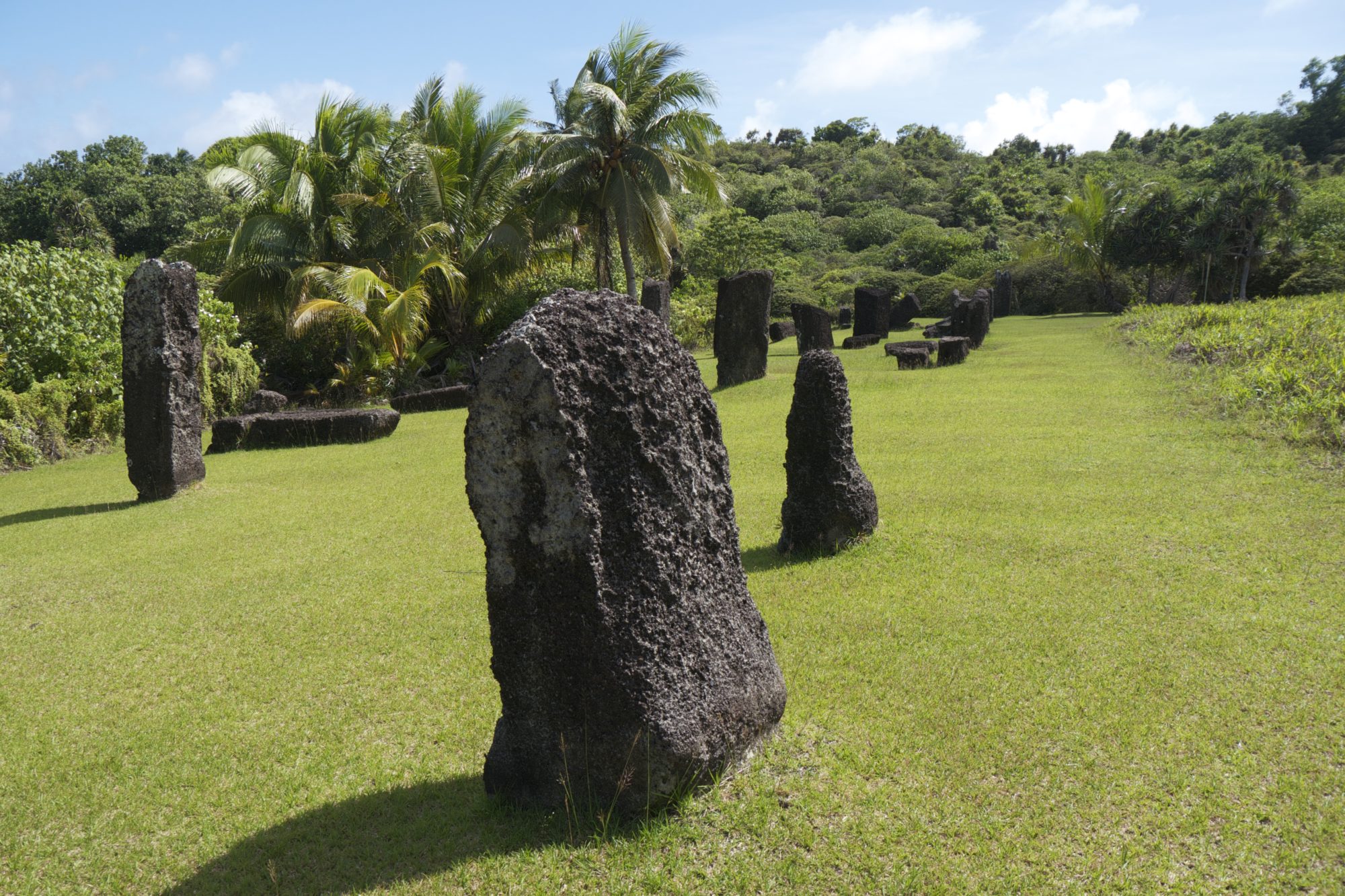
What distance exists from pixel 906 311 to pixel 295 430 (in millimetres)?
25038

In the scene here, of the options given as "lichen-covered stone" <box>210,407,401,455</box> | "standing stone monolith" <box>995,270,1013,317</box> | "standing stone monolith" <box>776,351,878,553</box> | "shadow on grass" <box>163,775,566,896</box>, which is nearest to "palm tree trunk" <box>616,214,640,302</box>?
"lichen-covered stone" <box>210,407,401,455</box>

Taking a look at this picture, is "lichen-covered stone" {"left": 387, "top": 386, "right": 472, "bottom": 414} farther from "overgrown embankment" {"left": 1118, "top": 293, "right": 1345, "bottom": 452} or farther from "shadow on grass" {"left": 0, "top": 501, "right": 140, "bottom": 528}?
"overgrown embankment" {"left": 1118, "top": 293, "right": 1345, "bottom": 452}

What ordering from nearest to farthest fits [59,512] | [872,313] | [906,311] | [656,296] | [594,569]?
[594,569]
[59,512]
[656,296]
[872,313]
[906,311]

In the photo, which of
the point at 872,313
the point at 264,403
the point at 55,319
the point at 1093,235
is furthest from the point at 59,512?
the point at 1093,235

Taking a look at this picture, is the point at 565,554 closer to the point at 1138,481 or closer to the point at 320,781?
the point at 320,781

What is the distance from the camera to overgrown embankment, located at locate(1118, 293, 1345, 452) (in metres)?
9.85

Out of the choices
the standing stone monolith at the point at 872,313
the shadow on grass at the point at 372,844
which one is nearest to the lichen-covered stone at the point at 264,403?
Answer: the shadow on grass at the point at 372,844

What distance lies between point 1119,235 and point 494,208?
78.2 ft

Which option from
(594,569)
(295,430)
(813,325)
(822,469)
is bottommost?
(295,430)

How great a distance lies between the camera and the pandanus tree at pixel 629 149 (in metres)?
24.4

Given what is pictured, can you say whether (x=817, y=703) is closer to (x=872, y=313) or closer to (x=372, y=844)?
(x=372, y=844)

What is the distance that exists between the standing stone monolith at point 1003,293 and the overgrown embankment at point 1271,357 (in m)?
11.9

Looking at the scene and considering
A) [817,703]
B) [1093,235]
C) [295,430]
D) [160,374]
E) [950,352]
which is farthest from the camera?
[1093,235]

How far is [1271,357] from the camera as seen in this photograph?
13078 mm
